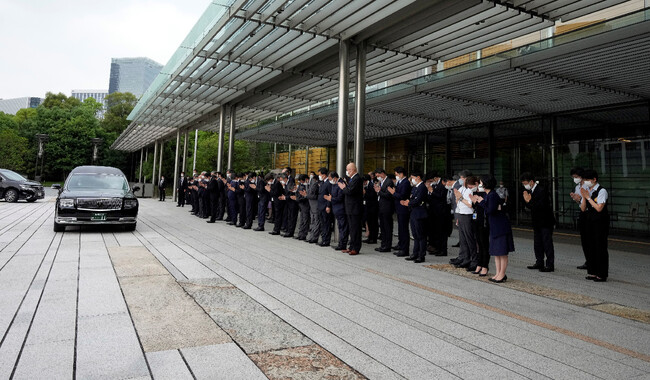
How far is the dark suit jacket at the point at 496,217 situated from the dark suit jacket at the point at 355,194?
3055 millimetres

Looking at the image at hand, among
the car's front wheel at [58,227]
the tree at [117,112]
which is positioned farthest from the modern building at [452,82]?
the tree at [117,112]

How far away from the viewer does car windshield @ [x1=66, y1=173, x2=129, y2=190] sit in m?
10.6

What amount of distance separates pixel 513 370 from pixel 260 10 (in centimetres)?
933

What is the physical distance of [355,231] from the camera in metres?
8.52

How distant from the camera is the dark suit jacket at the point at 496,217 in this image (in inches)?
237

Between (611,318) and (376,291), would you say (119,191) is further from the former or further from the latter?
(611,318)

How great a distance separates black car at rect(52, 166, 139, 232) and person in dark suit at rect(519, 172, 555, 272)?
936 centimetres

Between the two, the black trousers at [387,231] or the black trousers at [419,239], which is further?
the black trousers at [387,231]

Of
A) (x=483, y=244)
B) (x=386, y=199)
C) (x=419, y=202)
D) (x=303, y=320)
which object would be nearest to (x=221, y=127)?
(x=386, y=199)

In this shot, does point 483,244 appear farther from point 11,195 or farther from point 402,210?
point 11,195

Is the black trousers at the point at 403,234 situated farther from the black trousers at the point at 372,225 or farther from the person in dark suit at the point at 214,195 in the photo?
the person in dark suit at the point at 214,195

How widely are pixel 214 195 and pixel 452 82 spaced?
934 centimetres

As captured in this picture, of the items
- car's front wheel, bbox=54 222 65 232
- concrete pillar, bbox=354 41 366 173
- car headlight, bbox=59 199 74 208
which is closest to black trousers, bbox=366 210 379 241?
concrete pillar, bbox=354 41 366 173

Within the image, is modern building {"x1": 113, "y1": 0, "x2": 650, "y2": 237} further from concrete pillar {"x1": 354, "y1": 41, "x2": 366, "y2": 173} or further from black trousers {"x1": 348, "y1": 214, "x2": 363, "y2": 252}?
black trousers {"x1": 348, "y1": 214, "x2": 363, "y2": 252}
